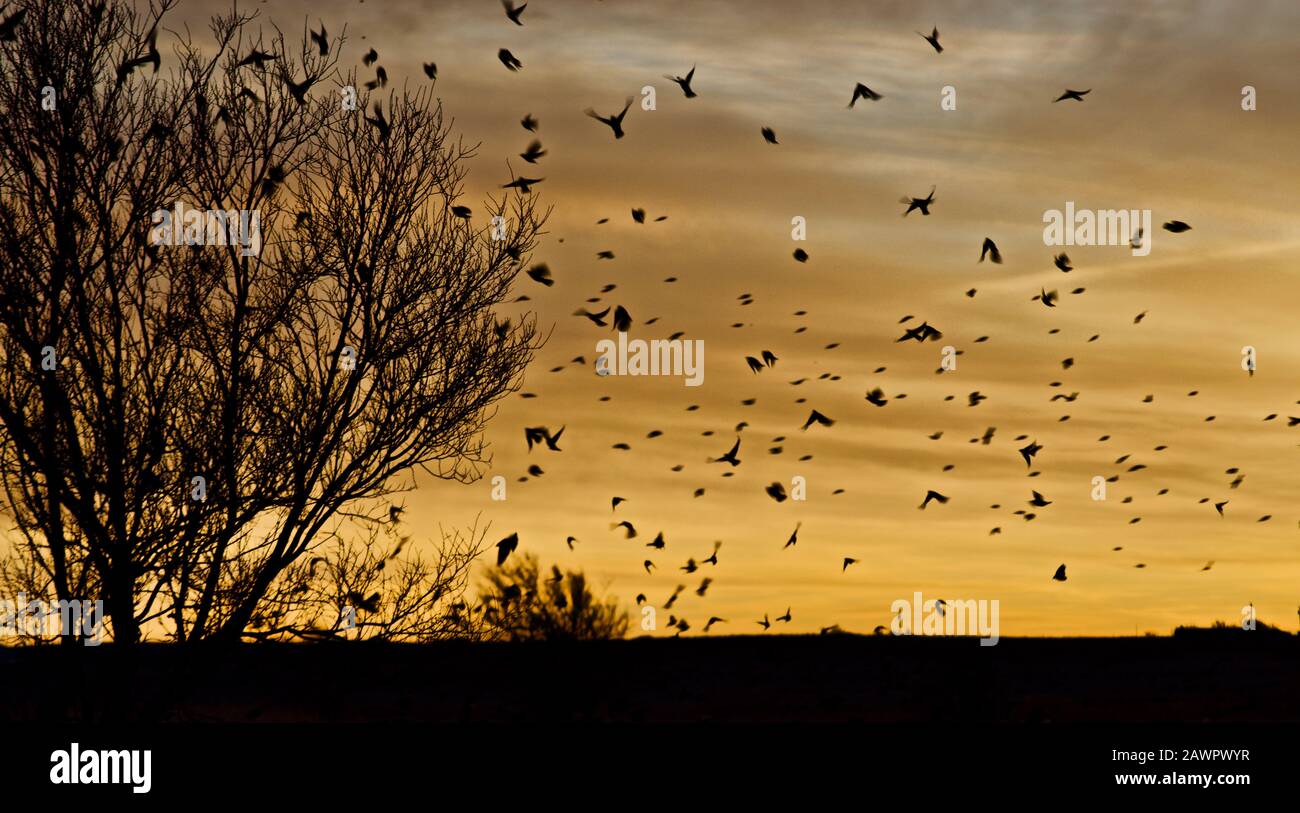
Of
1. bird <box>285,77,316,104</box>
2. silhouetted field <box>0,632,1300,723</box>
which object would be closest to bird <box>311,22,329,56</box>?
bird <box>285,77,316,104</box>

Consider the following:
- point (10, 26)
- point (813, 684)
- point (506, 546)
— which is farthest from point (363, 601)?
point (813, 684)

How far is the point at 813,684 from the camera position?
173 ft

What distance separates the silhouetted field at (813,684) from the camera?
3900 cm

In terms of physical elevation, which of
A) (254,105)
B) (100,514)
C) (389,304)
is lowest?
(100,514)

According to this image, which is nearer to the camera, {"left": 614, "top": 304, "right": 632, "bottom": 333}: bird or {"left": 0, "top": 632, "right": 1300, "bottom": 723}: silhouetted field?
{"left": 614, "top": 304, "right": 632, "bottom": 333}: bird

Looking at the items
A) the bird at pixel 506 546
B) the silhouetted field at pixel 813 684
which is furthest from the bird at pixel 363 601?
Answer: the silhouetted field at pixel 813 684

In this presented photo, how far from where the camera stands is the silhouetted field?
3900 centimetres

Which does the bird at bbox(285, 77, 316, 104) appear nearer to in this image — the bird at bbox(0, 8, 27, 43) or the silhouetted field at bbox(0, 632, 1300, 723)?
the bird at bbox(0, 8, 27, 43)

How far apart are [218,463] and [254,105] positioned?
4.98 metres

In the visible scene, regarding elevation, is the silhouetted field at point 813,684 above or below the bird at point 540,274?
below

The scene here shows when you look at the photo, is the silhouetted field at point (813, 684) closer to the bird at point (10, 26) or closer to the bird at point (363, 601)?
the bird at point (363, 601)
